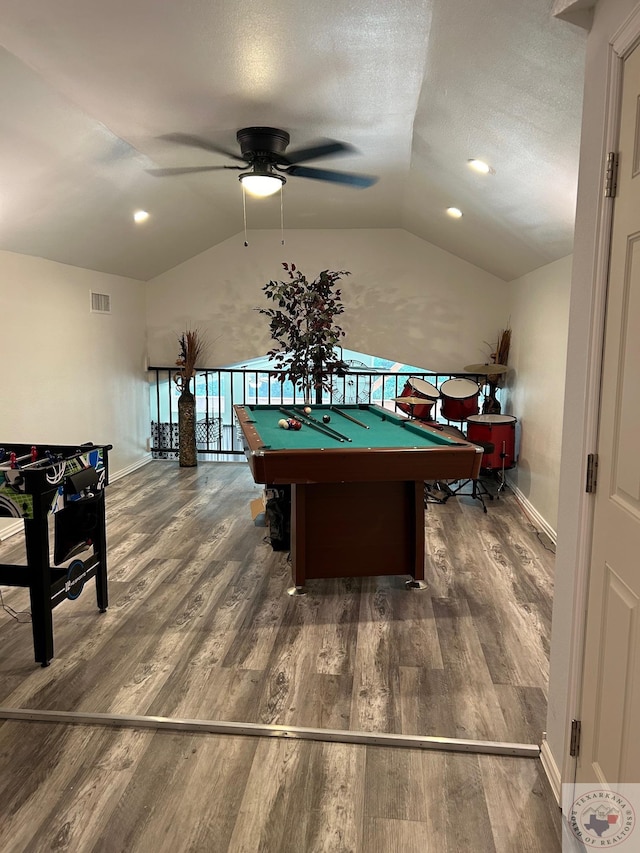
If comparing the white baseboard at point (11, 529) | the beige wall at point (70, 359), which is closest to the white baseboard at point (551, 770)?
the white baseboard at point (11, 529)

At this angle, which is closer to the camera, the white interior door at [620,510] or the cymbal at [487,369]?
the white interior door at [620,510]

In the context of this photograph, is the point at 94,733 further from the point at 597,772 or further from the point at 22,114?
the point at 22,114

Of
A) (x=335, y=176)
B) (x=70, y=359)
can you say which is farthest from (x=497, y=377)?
(x=70, y=359)

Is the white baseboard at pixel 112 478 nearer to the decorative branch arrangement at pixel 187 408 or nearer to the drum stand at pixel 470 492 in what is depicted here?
the decorative branch arrangement at pixel 187 408

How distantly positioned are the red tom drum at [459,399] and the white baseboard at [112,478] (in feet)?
11.2

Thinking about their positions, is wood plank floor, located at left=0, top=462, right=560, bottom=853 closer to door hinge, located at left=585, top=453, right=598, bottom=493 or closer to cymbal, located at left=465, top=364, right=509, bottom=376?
door hinge, located at left=585, top=453, right=598, bottom=493

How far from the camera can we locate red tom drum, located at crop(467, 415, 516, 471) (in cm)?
531

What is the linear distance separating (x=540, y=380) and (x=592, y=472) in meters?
3.46

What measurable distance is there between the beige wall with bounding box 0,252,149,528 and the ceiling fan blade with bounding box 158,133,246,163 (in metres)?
1.61

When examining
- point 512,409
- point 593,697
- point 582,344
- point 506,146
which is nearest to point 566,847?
point 593,697

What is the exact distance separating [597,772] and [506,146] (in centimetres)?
292

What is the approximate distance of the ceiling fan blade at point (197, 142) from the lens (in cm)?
376

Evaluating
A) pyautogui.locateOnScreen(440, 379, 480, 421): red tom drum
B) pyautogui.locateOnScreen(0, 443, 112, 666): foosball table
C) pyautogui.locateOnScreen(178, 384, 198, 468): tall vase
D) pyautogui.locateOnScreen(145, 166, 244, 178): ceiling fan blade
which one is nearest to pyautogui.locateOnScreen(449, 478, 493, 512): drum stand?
pyautogui.locateOnScreen(440, 379, 480, 421): red tom drum

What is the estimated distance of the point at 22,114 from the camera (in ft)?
9.97
